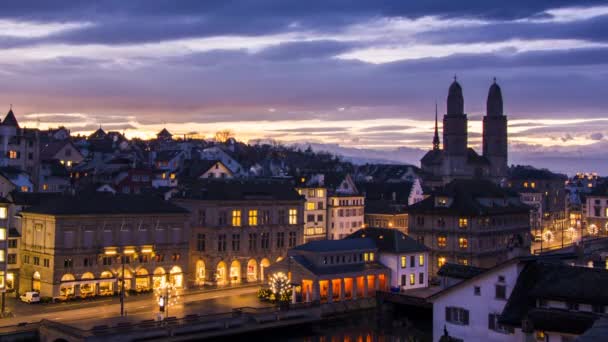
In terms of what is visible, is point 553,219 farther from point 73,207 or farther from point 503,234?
point 73,207

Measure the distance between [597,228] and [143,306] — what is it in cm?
10146

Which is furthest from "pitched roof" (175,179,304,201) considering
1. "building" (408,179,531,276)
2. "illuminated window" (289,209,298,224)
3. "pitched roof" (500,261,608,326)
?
"pitched roof" (500,261,608,326)

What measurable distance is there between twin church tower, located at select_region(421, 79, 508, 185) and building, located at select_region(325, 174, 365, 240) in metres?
57.9

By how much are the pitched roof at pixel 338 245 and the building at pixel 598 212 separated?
250 ft

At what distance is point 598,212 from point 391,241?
258 feet

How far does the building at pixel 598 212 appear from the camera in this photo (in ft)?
493

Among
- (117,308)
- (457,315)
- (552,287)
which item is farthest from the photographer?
(117,308)

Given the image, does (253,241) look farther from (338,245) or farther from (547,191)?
(547,191)

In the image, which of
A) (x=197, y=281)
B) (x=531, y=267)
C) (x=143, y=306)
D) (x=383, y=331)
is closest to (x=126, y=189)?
(x=197, y=281)

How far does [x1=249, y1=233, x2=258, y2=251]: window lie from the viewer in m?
92.8

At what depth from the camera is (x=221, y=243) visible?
90.2 m

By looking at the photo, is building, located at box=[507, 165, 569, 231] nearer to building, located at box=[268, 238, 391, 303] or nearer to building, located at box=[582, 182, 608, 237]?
building, located at box=[582, 182, 608, 237]

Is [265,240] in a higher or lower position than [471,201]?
lower

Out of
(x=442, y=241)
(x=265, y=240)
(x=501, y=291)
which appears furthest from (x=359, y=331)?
(x=442, y=241)
